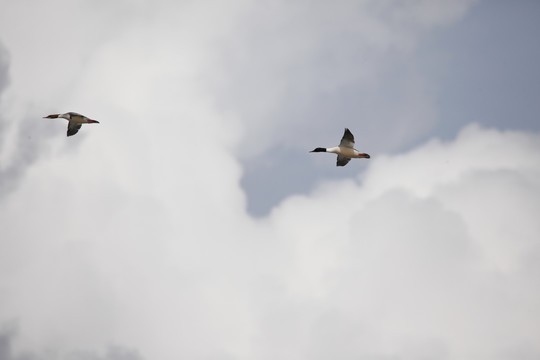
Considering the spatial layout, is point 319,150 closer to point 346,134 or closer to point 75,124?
point 346,134

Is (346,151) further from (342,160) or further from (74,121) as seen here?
(74,121)

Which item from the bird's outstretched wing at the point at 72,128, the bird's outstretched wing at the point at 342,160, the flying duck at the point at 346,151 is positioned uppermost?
the flying duck at the point at 346,151

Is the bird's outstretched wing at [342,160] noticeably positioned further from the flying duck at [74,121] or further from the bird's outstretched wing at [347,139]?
the flying duck at [74,121]

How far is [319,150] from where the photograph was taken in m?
79.4

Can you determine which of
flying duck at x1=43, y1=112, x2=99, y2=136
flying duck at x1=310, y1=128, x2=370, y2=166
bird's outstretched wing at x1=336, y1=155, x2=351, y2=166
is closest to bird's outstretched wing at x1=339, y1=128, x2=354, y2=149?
flying duck at x1=310, y1=128, x2=370, y2=166

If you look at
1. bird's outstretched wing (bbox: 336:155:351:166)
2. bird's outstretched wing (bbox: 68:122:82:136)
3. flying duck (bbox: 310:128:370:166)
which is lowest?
bird's outstretched wing (bbox: 68:122:82:136)

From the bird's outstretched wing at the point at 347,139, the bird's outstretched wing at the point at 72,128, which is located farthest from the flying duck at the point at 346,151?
the bird's outstretched wing at the point at 72,128

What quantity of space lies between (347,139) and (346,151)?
1.90 metres

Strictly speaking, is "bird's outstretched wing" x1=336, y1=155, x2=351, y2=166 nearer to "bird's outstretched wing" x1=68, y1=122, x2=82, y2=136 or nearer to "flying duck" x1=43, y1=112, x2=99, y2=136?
"flying duck" x1=43, y1=112, x2=99, y2=136

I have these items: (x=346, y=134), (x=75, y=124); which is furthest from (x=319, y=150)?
(x=75, y=124)

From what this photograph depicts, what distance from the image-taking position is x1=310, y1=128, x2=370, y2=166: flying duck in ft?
241

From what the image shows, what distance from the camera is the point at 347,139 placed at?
7375 centimetres

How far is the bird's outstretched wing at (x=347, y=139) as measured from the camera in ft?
239

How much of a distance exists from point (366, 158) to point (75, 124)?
123 feet
